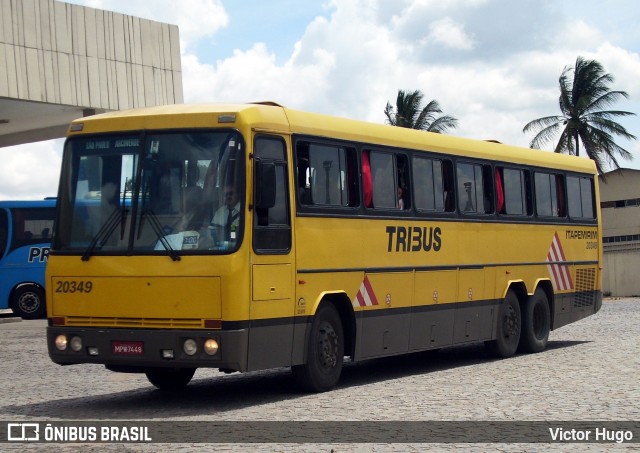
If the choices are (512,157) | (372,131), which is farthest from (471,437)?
(512,157)

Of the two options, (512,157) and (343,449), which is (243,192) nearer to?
(343,449)

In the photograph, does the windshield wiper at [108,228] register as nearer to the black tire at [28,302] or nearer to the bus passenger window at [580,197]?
the bus passenger window at [580,197]

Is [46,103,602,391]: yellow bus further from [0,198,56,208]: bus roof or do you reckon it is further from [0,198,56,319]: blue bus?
[0,198,56,208]: bus roof

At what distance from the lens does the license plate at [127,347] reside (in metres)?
12.9

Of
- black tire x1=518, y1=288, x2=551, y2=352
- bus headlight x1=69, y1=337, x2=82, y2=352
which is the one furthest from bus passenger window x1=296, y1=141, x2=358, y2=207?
black tire x1=518, y1=288, x2=551, y2=352

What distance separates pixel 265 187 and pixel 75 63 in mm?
25717

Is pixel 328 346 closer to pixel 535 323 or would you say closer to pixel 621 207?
pixel 535 323

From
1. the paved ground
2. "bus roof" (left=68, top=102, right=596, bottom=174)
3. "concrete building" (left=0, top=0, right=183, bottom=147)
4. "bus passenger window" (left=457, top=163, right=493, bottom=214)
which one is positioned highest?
"concrete building" (left=0, top=0, right=183, bottom=147)

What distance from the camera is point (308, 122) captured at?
47.1ft

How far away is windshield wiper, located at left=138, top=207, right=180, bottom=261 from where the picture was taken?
Result: 12.8 metres

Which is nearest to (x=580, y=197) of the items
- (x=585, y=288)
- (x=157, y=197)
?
(x=585, y=288)

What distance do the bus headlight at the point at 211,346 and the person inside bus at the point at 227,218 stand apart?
100 centimetres

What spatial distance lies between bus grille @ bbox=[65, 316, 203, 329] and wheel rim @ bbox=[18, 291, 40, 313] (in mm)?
21972

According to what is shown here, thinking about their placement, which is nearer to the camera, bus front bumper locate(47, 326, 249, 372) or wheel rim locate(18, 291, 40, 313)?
bus front bumper locate(47, 326, 249, 372)
